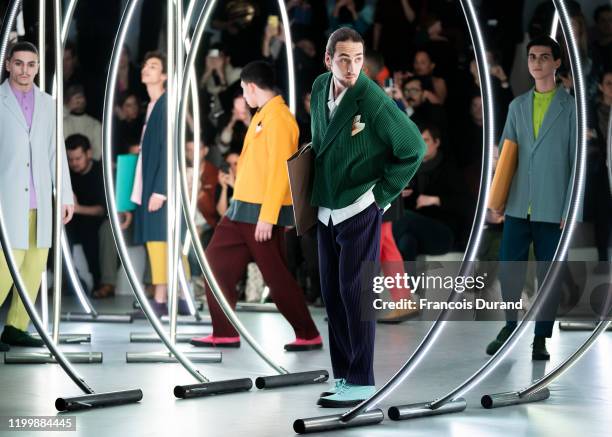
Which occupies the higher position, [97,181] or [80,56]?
[80,56]

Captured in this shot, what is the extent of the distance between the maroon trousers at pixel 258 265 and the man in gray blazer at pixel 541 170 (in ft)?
3.76

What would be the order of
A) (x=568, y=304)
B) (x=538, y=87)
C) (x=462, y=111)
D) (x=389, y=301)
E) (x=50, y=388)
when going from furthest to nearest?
1. (x=462, y=111)
2. (x=568, y=304)
3. (x=389, y=301)
4. (x=538, y=87)
5. (x=50, y=388)

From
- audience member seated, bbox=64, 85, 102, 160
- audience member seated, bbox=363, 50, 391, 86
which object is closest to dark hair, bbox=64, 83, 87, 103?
audience member seated, bbox=64, 85, 102, 160

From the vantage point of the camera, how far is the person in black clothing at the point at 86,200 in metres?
9.66

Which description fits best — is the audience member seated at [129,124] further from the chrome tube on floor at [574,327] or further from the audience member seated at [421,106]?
the chrome tube on floor at [574,327]

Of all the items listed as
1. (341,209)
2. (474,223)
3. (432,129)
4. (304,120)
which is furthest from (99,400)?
(304,120)

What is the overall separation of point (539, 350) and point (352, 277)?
6.43 ft

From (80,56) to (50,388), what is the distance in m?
5.55

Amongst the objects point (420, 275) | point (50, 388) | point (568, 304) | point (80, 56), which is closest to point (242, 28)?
point (80, 56)

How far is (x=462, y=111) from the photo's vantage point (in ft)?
30.6

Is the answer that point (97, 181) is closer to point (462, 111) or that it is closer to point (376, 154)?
point (462, 111)

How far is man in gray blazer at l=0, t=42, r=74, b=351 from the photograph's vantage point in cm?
652

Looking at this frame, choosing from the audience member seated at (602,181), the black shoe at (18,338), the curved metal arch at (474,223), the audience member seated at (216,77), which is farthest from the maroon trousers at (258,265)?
the audience member seated at (216,77)

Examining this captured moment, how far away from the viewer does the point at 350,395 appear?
4.83 meters
